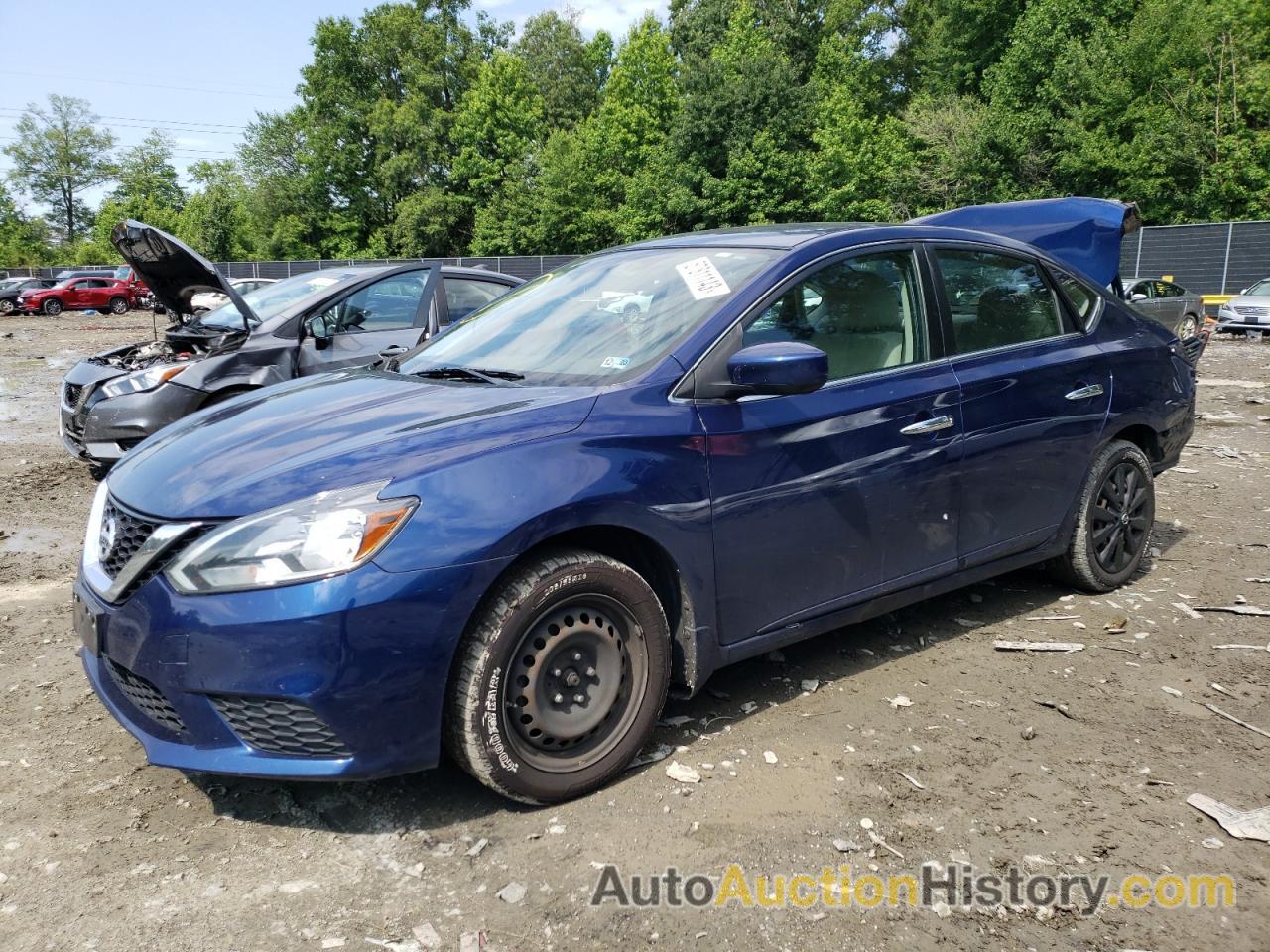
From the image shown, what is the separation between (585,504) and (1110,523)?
10.0ft

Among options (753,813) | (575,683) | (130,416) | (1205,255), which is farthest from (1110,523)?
(1205,255)

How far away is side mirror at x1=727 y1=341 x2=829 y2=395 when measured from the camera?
3.07 m

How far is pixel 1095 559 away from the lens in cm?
468

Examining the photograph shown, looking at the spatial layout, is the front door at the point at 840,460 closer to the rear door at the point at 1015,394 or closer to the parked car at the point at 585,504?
the parked car at the point at 585,504

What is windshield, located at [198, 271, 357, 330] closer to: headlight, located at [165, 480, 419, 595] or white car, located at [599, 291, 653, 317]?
white car, located at [599, 291, 653, 317]

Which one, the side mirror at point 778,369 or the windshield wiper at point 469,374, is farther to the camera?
the windshield wiper at point 469,374

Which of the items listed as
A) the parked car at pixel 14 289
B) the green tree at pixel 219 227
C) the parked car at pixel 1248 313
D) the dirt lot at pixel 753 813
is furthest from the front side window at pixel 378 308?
the green tree at pixel 219 227

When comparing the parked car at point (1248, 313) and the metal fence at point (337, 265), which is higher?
the metal fence at point (337, 265)

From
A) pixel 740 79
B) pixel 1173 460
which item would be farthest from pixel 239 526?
pixel 740 79

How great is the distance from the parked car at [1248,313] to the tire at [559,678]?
22.9 metres

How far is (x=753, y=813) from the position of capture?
9.55ft

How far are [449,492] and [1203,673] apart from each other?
3155 mm

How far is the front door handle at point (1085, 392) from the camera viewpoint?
4.34 metres

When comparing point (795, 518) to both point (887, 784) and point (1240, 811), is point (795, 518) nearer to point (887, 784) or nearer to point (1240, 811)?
point (887, 784)
